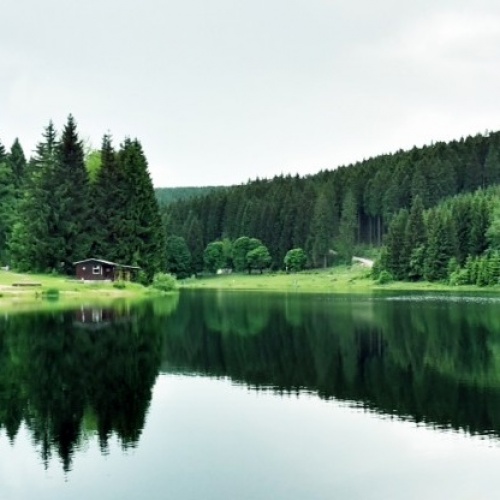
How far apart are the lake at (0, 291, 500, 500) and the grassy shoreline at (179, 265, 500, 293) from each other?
82.2 meters

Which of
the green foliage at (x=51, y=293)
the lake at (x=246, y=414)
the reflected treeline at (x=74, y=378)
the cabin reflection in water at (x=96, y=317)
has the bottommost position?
the lake at (x=246, y=414)

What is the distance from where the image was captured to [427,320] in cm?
5816

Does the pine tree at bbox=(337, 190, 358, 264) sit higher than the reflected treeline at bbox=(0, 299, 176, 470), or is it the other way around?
the pine tree at bbox=(337, 190, 358, 264)

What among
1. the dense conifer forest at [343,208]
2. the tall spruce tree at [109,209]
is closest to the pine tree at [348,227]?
the dense conifer forest at [343,208]

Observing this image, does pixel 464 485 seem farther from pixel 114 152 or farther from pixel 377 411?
pixel 114 152

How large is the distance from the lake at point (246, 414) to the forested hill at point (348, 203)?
424ft

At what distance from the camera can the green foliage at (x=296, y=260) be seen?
17100 cm

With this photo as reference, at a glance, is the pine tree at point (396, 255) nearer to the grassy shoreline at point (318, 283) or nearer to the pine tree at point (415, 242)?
the pine tree at point (415, 242)

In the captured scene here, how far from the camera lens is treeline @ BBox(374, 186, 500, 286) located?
13112 cm

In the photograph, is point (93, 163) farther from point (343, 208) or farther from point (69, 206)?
point (343, 208)

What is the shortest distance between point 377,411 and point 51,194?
7562 centimetres

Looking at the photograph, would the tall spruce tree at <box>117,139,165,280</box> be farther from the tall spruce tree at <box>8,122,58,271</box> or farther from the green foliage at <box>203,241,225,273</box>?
the green foliage at <box>203,241,225,273</box>

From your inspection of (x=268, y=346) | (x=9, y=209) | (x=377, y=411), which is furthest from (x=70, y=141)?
(x=377, y=411)

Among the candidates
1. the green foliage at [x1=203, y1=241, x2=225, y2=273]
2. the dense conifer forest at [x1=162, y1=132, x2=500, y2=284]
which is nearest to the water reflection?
the dense conifer forest at [x1=162, y1=132, x2=500, y2=284]
